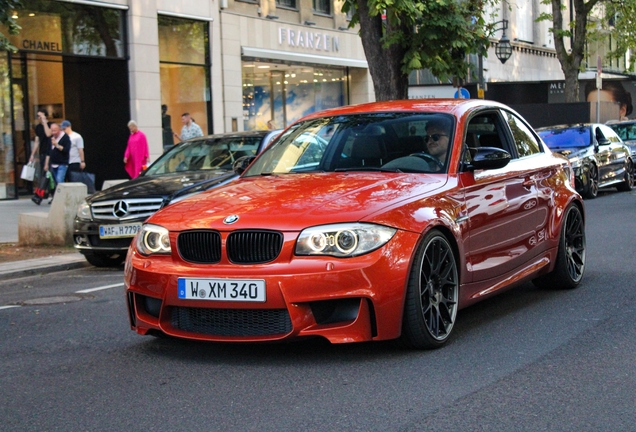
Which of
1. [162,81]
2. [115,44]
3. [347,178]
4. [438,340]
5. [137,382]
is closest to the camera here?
[137,382]

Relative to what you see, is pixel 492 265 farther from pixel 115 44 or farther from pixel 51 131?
pixel 115 44

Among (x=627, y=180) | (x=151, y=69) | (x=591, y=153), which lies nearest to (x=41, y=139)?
(x=151, y=69)

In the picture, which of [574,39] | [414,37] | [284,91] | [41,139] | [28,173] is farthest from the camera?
[574,39]

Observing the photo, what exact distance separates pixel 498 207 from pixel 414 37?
13.5 metres

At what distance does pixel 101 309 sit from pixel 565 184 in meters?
3.99

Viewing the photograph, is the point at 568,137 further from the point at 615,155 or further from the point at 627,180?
the point at 627,180

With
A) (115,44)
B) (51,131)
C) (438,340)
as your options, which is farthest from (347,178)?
(115,44)

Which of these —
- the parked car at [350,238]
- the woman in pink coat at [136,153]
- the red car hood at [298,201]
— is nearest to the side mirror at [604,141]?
the woman in pink coat at [136,153]

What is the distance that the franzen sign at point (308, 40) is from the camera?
1161 inches

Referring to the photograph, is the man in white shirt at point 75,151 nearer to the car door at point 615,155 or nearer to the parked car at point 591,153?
the parked car at point 591,153

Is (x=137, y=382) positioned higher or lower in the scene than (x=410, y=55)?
lower

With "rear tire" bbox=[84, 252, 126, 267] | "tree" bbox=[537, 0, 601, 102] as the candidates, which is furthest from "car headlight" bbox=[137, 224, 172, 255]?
"tree" bbox=[537, 0, 601, 102]

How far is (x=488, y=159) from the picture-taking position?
21.8 feet

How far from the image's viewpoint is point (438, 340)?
19.7 ft
